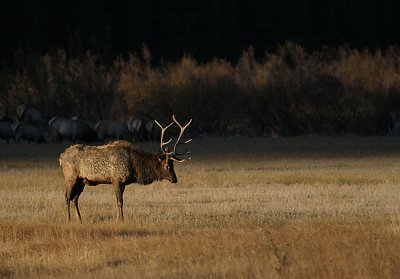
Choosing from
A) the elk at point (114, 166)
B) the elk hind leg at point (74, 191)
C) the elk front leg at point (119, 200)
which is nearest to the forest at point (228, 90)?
the elk at point (114, 166)

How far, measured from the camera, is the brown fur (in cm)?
1694

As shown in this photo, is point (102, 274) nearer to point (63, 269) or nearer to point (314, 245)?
point (63, 269)

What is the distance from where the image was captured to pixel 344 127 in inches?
2031

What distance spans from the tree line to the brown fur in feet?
113

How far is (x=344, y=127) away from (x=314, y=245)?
130ft

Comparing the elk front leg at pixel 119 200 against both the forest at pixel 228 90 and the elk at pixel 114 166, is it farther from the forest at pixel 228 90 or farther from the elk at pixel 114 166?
the forest at pixel 228 90

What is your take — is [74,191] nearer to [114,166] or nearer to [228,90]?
[114,166]

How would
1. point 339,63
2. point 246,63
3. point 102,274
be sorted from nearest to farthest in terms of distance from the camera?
point 102,274 < point 339,63 < point 246,63

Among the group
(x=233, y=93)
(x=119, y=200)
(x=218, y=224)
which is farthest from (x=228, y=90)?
(x=218, y=224)

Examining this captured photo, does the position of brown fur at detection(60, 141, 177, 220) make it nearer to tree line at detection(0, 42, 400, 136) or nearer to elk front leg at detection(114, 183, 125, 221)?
elk front leg at detection(114, 183, 125, 221)

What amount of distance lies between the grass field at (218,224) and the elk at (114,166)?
62 centimetres

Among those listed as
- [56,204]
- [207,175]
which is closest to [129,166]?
[56,204]

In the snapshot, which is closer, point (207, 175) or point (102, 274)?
point (102, 274)

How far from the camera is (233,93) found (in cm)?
5425
